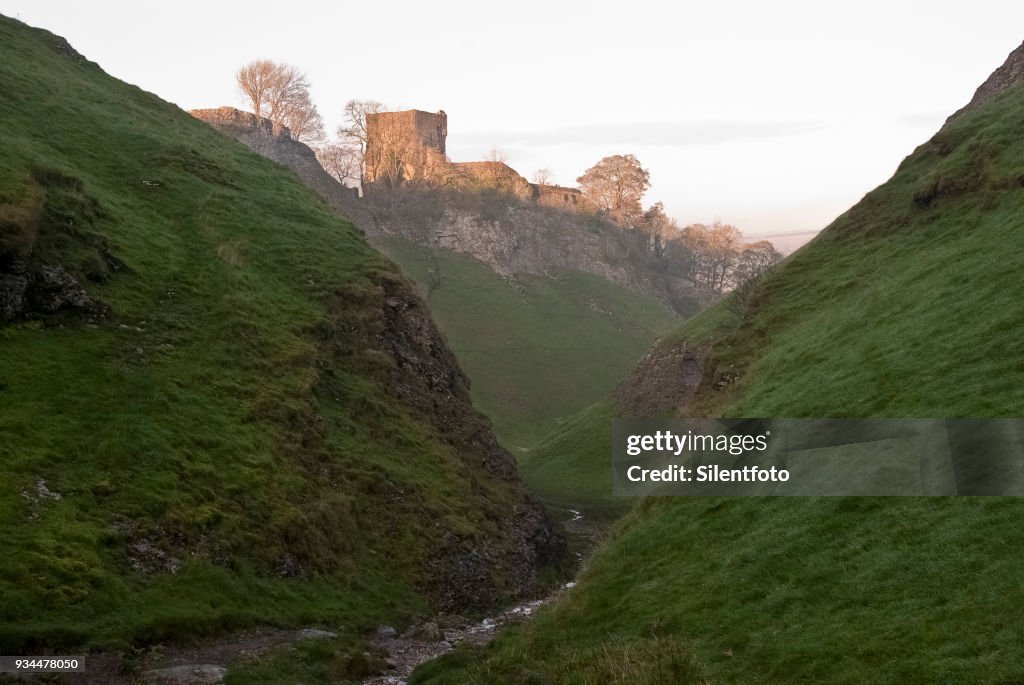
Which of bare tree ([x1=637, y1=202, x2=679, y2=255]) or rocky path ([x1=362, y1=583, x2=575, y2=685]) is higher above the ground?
bare tree ([x1=637, y1=202, x2=679, y2=255])

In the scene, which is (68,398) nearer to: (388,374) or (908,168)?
(388,374)

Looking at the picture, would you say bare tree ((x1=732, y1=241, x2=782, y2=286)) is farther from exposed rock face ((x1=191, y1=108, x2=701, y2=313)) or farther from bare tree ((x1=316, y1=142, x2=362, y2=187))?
bare tree ((x1=316, y1=142, x2=362, y2=187))

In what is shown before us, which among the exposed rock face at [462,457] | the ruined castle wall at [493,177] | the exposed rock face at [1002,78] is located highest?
the ruined castle wall at [493,177]

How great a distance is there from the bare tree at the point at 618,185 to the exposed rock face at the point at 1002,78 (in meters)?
117

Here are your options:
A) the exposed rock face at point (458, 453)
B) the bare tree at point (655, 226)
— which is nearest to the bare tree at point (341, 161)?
the bare tree at point (655, 226)

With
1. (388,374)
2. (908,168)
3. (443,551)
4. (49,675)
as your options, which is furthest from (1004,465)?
(908,168)

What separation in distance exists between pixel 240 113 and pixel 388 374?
9133cm

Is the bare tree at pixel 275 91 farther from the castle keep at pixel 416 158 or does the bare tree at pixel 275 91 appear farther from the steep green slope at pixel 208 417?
the steep green slope at pixel 208 417

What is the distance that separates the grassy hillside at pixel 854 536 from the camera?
1497 centimetres

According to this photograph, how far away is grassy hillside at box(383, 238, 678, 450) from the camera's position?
4183 inches

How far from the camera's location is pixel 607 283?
156625 mm

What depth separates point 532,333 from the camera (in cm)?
12481

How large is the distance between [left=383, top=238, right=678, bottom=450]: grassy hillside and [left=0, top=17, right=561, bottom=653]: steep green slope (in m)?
45.6

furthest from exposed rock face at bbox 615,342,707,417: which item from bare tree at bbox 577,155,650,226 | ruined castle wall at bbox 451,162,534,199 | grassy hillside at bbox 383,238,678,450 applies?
bare tree at bbox 577,155,650,226
